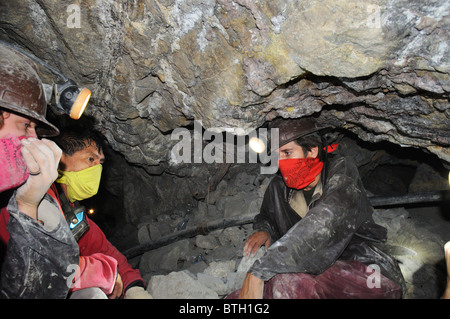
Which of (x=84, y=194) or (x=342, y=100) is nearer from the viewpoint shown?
(x=342, y=100)

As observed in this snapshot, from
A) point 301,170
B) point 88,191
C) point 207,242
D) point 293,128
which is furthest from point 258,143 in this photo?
point 88,191

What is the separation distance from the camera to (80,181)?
121 inches

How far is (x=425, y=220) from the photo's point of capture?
4422 millimetres

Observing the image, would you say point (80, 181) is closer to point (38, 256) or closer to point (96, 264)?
point (96, 264)

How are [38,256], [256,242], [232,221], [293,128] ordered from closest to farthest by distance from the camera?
[38,256], [293,128], [256,242], [232,221]

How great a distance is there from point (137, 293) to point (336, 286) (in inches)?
80.2

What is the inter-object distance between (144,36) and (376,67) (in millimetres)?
2279

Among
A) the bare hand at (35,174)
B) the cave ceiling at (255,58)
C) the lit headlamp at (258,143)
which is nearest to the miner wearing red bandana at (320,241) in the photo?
the lit headlamp at (258,143)

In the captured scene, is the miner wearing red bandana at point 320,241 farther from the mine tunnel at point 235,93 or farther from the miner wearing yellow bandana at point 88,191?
the miner wearing yellow bandana at point 88,191

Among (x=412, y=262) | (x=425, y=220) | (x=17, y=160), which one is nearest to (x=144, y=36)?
(x=17, y=160)

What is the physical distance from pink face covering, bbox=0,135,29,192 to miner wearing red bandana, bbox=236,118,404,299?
77.4 inches

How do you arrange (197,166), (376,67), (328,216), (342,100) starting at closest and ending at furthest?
(376,67), (328,216), (342,100), (197,166)

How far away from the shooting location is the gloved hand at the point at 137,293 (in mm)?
2771

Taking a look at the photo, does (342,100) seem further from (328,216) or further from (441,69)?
(328,216)
